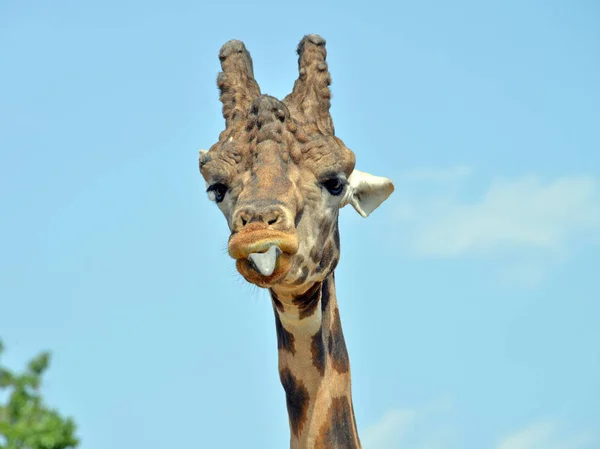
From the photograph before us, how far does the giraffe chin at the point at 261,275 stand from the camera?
7.65 metres

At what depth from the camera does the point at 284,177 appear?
26.9ft

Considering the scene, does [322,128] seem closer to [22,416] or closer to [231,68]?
[231,68]

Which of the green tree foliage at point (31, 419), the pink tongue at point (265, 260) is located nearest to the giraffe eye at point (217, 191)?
the pink tongue at point (265, 260)

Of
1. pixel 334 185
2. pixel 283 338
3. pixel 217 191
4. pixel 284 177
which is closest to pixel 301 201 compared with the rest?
pixel 284 177

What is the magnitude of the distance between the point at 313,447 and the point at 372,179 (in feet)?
7.34

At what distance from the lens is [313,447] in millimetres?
8727

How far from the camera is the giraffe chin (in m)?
7.65

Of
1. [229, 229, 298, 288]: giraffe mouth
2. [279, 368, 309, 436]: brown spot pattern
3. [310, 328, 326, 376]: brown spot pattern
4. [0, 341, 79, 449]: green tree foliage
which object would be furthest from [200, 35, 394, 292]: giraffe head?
[0, 341, 79, 449]: green tree foliage

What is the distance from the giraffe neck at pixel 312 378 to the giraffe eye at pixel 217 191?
0.83 metres

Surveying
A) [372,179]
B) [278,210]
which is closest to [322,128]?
[372,179]

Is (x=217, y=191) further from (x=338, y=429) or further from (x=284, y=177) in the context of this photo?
(x=338, y=429)

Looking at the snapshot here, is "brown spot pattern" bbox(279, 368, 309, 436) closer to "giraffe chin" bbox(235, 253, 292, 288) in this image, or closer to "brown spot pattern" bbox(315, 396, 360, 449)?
"brown spot pattern" bbox(315, 396, 360, 449)

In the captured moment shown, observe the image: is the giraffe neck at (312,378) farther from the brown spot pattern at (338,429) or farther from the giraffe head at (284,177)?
the giraffe head at (284,177)

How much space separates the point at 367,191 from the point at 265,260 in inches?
82.2
